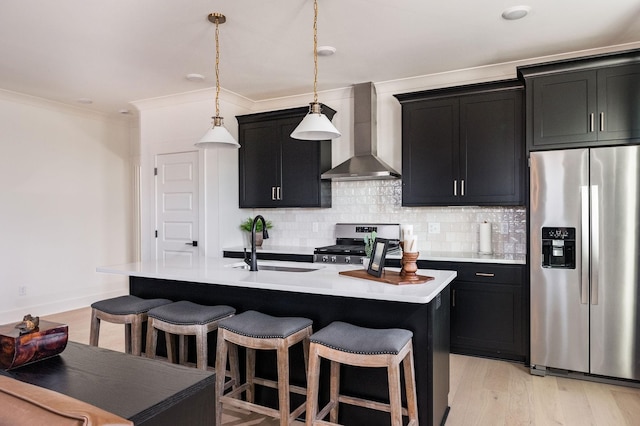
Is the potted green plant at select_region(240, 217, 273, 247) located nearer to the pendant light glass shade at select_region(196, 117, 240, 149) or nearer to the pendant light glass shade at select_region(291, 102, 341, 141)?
the pendant light glass shade at select_region(196, 117, 240, 149)

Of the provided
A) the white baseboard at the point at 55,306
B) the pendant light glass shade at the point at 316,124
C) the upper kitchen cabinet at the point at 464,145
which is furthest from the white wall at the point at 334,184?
the pendant light glass shade at the point at 316,124

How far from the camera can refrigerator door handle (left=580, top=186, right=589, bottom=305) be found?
3.26 meters

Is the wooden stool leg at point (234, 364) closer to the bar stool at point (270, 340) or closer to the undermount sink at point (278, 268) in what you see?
the bar stool at point (270, 340)

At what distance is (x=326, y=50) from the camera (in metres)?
3.74

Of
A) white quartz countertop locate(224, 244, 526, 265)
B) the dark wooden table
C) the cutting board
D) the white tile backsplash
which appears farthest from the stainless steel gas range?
the dark wooden table

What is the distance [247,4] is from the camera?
2.92 metres

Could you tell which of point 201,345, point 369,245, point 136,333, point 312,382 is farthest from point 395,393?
point 136,333

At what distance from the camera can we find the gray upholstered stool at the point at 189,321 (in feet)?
8.14

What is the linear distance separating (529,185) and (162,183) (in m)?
4.31

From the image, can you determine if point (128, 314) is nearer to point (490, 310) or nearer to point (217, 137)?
point (217, 137)

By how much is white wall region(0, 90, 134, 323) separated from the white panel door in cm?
128

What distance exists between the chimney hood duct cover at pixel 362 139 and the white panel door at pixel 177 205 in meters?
1.74

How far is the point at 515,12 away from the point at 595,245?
1.89 meters

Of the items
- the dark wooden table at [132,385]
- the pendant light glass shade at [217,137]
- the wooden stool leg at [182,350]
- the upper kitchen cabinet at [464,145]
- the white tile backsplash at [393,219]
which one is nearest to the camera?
the dark wooden table at [132,385]
